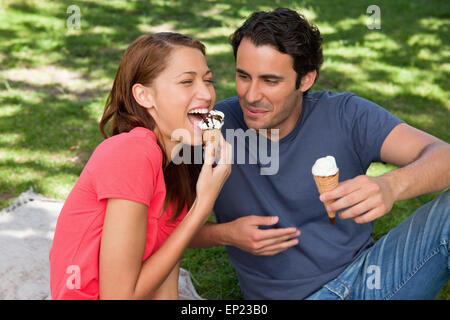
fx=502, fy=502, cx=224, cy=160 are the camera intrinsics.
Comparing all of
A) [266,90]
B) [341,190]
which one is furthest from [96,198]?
[266,90]

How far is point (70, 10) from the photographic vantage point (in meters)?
9.02

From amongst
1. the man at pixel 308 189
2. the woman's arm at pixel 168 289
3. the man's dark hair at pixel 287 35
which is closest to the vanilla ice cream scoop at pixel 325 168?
the man at pixel 308 189

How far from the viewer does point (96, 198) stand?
2.37 metres

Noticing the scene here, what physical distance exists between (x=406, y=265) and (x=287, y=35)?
1.55 meters

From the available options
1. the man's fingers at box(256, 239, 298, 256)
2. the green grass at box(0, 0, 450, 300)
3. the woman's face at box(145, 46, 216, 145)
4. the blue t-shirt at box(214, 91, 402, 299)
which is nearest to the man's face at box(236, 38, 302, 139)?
the blue t-shirt at box(214, 91, 402, 299)

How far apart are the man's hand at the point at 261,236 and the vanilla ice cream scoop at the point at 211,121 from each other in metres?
0.55

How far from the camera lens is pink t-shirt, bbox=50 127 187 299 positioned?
2256mm

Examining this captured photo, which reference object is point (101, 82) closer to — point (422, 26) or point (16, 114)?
point (16, 114)
